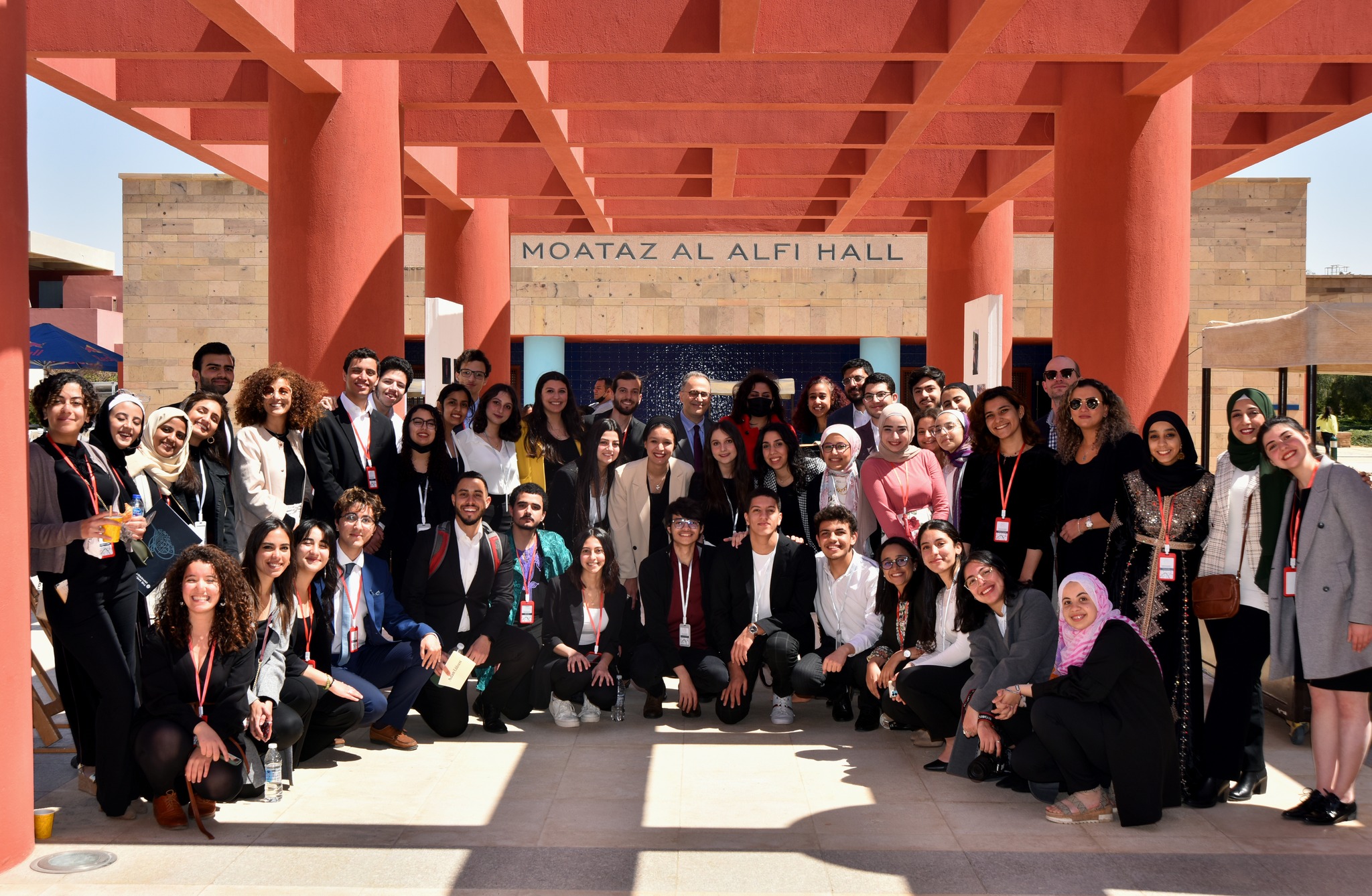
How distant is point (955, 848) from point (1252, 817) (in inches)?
51.9

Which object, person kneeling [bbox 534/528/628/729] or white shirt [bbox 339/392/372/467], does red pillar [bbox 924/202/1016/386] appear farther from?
white shirt [bbox 339/392/372/467]

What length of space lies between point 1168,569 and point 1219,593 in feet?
0.76

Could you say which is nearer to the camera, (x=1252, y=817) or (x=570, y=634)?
Answer: (x=1252, y=817)

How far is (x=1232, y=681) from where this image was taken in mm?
5070

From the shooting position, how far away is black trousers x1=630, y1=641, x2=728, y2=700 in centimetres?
643

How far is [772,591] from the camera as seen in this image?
6609mm

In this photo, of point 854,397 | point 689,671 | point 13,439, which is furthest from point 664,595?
point 13,439

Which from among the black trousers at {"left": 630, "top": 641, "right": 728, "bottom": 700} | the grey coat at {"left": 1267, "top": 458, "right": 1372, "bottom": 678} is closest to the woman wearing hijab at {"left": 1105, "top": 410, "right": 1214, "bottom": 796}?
the grey coat at {"left": 1267, "top": 458, "right": 1372, "bottom": 678}

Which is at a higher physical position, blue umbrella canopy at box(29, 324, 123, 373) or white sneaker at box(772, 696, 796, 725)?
blue umbrella canopy at box(29, 324, 123, 373)

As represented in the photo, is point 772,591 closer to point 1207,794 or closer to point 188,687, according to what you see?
point 1207,794

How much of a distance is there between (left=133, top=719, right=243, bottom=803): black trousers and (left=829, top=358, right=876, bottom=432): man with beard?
13.2 ft

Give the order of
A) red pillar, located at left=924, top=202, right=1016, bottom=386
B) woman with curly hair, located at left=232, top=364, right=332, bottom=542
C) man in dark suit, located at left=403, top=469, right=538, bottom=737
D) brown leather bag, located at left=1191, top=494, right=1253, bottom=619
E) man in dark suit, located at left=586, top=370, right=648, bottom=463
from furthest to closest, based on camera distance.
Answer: red pillar, located at left=924, top=202, right=1016, bottom=386
man in dark suit, located at left=586, top=370, right=648, bottom=463
man in dark suit, located at left=403, top=469, right=538, bottom=737
woman with curly hair, located at left=232, top=364, right=332, bottom=542
brown leather bag, located at left=1191, top=494, right=1253, bottom=619

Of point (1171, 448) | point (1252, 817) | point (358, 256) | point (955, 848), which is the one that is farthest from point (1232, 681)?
point (358, 256)

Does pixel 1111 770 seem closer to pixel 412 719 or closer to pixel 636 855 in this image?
pixel 636 855
